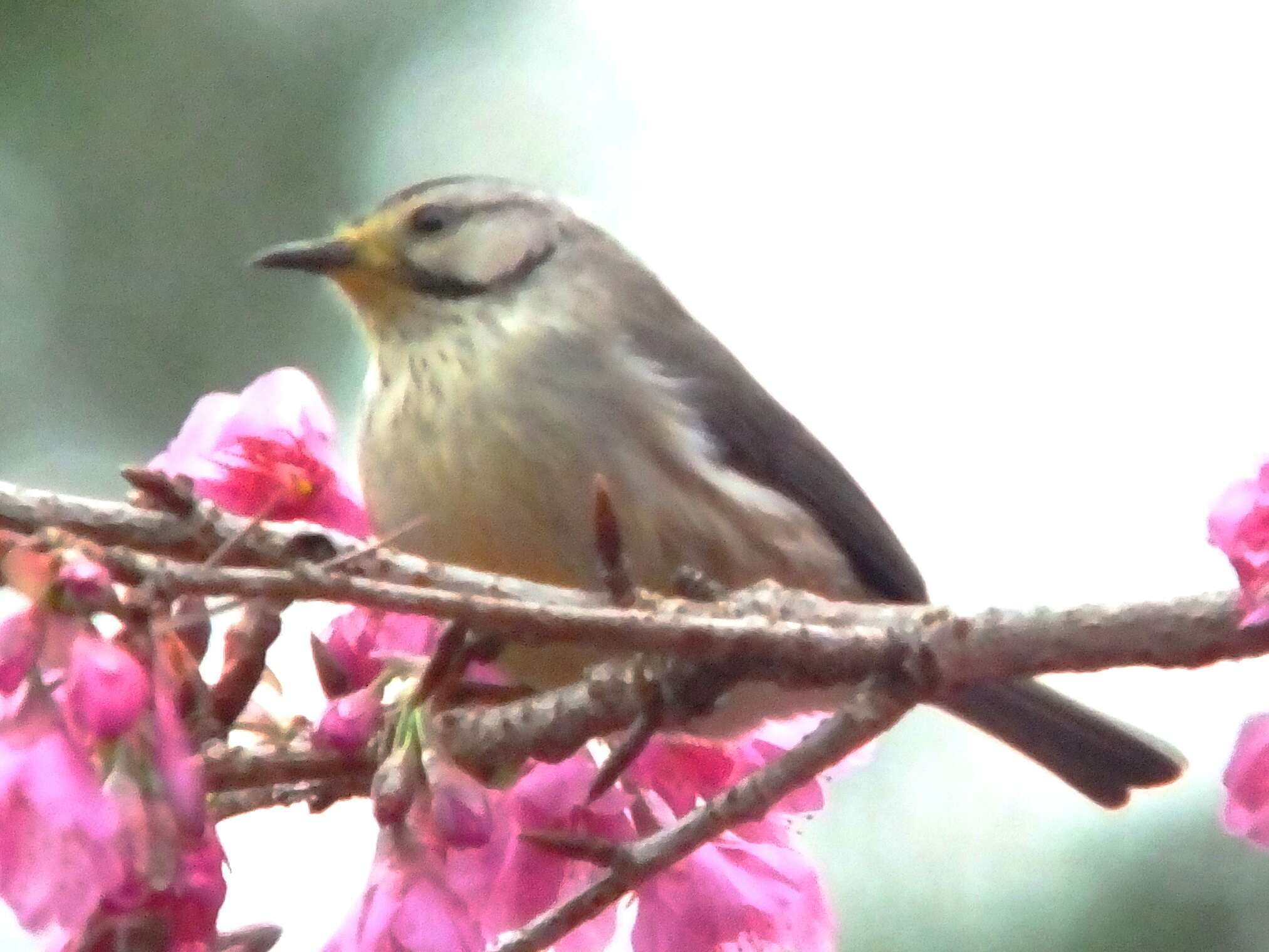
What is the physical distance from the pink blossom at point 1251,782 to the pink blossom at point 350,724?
31 centimetres

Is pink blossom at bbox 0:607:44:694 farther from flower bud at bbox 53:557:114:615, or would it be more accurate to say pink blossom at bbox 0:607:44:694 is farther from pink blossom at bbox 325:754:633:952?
pink blossom at bbox 325:754:633:952

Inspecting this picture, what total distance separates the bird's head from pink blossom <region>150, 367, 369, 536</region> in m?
0.35

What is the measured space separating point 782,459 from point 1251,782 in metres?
0.69

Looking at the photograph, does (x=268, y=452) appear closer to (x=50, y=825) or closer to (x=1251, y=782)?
(x=50, y=825)

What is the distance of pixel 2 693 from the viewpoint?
53 cm

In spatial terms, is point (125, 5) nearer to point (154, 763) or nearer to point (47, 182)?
point (47, 182)

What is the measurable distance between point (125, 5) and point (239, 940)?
81.7 inches

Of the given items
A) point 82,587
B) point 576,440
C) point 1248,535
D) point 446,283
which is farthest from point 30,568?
point 446,283

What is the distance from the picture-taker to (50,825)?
515 mm

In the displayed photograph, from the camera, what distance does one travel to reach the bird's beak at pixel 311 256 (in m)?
1.18

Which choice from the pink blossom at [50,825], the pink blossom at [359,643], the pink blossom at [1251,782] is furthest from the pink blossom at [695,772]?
the pink blossom at [50,825]

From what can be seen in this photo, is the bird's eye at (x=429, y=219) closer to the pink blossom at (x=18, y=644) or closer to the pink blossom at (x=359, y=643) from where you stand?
the pink blossom at (x=359, y=643)

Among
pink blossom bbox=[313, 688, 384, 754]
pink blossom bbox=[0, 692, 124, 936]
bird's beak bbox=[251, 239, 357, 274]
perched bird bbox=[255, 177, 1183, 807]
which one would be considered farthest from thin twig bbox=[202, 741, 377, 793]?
bird's beak bbox=[251, 239, 357, 274]

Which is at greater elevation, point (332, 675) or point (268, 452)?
point (268, 452)
